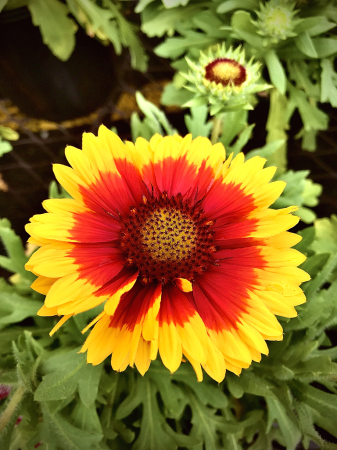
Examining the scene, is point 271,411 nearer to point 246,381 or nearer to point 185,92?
point 246,381

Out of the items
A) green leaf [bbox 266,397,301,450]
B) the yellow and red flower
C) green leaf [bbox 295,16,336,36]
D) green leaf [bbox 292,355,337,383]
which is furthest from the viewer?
green leaf [bbox 295,16,336,36]

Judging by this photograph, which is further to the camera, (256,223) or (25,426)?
(25,426)

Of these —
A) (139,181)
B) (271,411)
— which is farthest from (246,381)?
(139,181)

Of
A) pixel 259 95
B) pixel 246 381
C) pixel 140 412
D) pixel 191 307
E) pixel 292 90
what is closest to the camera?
pixel 191 307

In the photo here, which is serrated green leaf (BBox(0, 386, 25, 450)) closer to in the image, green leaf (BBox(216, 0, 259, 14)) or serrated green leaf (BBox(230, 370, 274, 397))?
serrated green leaf (BBox(230, 370, 274, 397))

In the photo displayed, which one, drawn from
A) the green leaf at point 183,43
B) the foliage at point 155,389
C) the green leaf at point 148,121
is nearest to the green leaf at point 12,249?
the foliage at point 155,389

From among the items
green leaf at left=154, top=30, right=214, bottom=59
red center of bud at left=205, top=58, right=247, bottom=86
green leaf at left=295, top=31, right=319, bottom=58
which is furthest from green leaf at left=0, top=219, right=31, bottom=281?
green leaf at left=295, top=31, right=319, bottom=58
